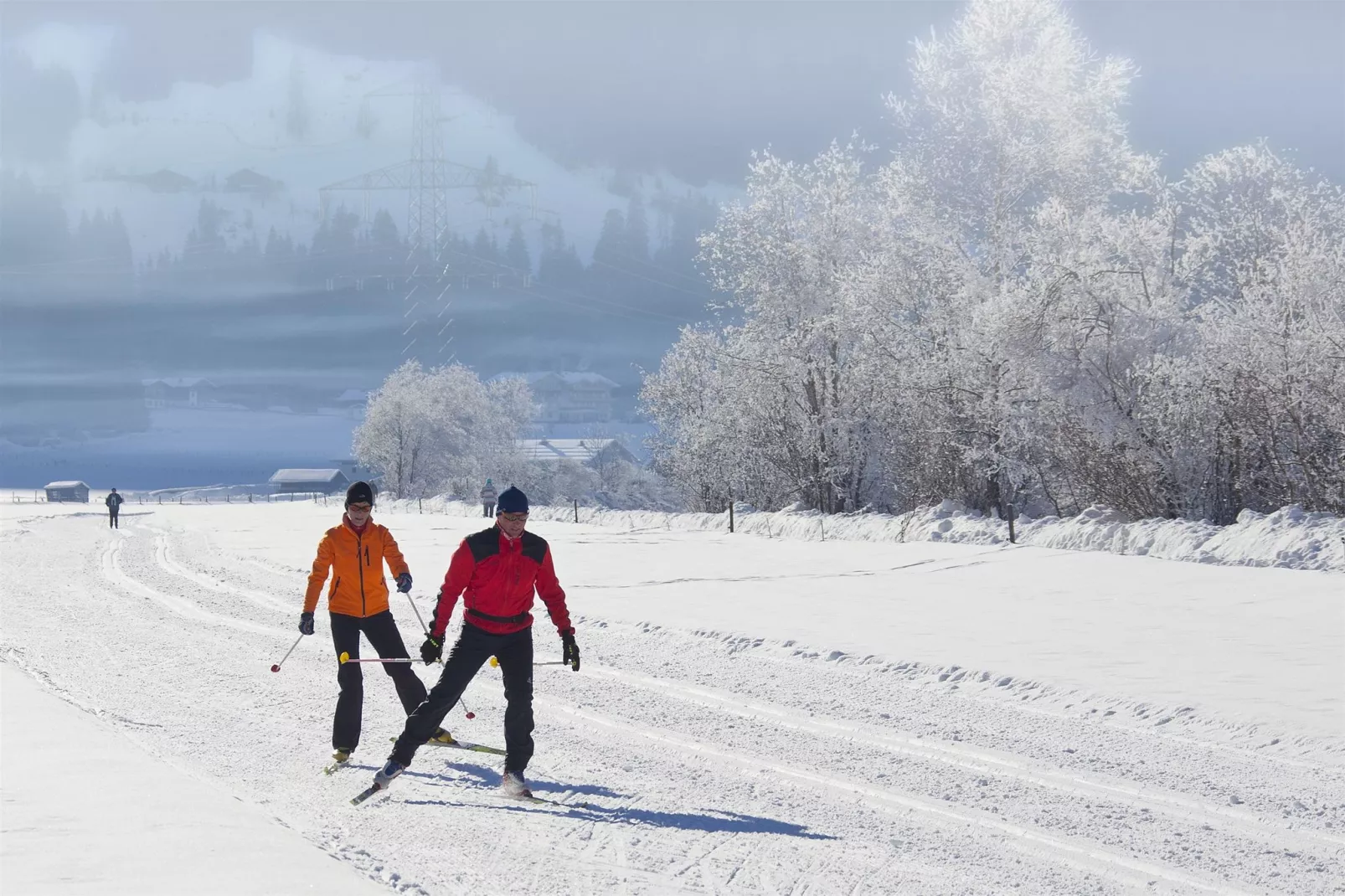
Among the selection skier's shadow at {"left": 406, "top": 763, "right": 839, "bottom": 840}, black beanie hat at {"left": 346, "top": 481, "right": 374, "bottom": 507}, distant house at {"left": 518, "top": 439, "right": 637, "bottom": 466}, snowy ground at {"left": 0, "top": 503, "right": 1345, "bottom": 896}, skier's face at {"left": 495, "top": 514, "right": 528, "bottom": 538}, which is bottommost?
skier's shadow at {"left": 406, "top": 763, "right": 839, "bottom": 840}

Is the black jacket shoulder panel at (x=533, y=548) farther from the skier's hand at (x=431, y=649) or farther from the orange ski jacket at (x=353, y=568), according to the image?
the orange ski jacket at (x=353, y=568)

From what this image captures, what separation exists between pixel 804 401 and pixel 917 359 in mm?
6909

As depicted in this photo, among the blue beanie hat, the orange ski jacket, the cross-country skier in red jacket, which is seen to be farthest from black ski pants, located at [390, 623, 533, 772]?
the orange ski jacket

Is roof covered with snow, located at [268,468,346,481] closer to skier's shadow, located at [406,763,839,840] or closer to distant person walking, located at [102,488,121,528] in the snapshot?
distant person walking, located at [102,488,121,528]

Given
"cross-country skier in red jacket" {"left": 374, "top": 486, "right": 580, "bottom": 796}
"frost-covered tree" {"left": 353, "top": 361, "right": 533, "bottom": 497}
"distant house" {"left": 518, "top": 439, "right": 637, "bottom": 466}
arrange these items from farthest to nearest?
"distant house" {"left": 518, "top": 439, "right": 637, "bottom": 466}
"frost-covered tree" {"left": 353, "top": 361, "right": 533, "bottom": 497}
"cross-country skier in red jacket" {"left": 374, "top": 486, "right": 580, "bottom": 796}

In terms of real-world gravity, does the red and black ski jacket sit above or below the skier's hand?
above

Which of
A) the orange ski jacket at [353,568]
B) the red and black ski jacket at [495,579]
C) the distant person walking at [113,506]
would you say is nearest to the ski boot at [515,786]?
the red and black ski jacket at [495,579]

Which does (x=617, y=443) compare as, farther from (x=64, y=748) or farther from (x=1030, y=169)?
(x=64, y=748)

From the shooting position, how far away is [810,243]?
111ft

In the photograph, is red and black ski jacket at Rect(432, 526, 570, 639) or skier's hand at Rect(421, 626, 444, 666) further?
skier's hand at Rect(421, 626, 444, 666)

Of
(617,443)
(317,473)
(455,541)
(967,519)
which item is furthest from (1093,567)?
(317,473)

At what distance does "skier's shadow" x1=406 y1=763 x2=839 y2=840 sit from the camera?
6414 mm

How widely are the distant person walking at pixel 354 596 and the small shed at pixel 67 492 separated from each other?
388 feet

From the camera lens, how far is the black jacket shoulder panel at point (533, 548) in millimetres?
7143
